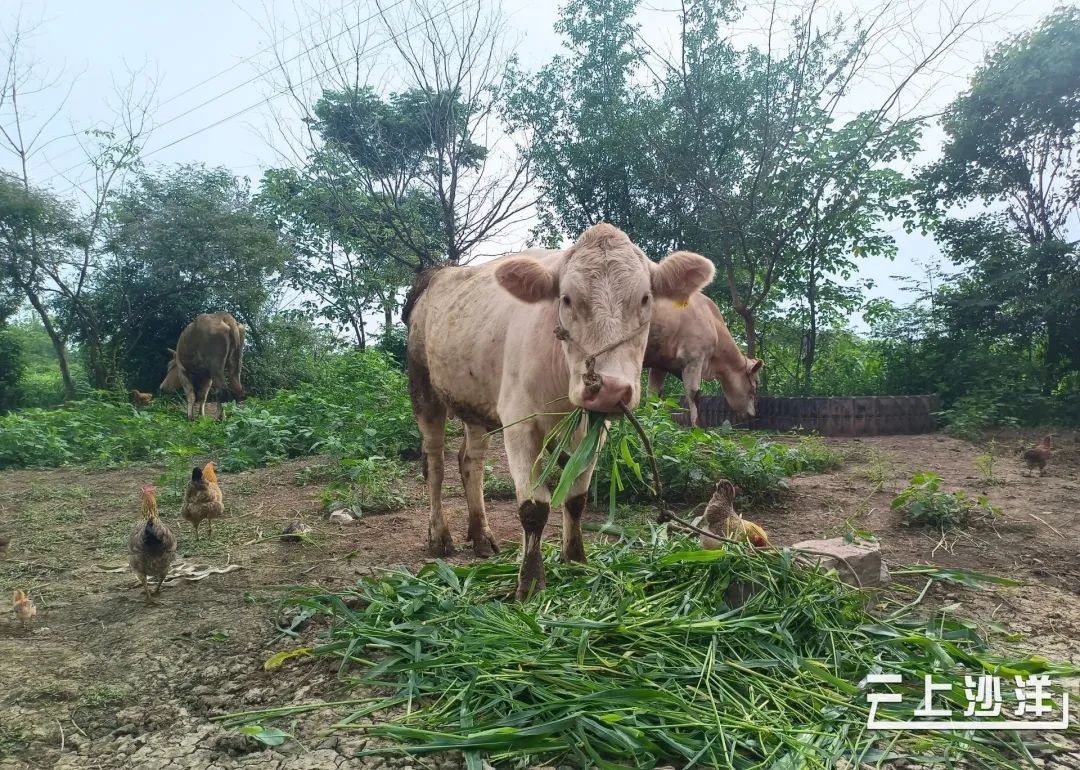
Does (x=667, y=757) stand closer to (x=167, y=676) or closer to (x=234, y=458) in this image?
(x=167, y=676)

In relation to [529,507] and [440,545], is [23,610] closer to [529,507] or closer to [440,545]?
[440,545]

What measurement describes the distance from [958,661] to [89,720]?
3.34 meters

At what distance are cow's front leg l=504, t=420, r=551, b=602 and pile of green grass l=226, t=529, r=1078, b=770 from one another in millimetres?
152

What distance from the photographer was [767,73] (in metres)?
11.6

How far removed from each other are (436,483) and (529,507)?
179 centimetres

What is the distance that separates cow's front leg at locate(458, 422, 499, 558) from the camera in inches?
187

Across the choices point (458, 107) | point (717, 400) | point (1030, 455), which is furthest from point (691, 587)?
point (458, 107)

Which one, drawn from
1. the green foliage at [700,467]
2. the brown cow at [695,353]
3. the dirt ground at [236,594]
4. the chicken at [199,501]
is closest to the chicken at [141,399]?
the dirt ground at [236,594]

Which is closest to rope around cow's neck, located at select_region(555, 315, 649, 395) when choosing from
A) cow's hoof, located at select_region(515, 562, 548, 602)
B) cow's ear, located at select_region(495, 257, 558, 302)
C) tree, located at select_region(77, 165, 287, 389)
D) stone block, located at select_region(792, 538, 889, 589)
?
cow's ear, located at select_region(495, 257, 558, 302)

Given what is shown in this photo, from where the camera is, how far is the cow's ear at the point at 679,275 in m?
3.34

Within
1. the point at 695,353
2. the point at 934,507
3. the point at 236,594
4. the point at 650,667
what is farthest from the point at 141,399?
the point at 650,667

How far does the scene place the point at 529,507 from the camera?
10.9 feet

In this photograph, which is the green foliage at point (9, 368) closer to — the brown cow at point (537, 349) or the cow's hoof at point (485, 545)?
the brown cow at point (537, 349)

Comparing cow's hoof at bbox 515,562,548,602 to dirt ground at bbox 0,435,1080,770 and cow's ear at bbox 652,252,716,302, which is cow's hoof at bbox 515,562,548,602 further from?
cow's ear at bbox 652,252,716,302
